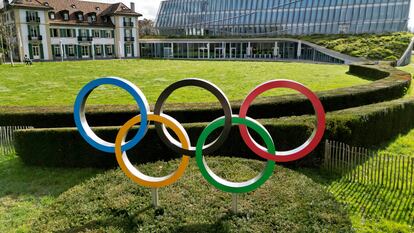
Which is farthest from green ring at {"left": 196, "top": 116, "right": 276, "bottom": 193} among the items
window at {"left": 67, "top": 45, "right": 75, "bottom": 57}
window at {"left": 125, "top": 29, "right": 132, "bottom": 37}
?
window at {"left": 125, "top": 29, "right": 132, "bottom": 37}

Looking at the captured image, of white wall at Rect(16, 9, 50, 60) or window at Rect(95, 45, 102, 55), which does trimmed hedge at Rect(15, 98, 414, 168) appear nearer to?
white wall at Rect(16, 9, 50, 60)

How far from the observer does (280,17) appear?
7306 cm

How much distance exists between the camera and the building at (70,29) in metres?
53.0

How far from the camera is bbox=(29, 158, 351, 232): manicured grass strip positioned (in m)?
6.75

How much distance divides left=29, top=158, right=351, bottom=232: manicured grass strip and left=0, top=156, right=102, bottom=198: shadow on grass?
1.66 m

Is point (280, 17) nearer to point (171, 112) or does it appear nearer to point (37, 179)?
point (171, 112)

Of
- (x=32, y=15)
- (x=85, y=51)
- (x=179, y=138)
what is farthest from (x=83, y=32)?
(x=179, y=138)

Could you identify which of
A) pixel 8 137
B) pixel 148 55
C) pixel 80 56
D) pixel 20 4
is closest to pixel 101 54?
pixel 80 56

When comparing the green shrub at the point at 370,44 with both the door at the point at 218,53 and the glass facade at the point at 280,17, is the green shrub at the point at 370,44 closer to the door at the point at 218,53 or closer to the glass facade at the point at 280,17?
the glass facade at the point at 280,17

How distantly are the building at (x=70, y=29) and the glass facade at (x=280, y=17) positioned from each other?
1936cm

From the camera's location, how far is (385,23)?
193 ft

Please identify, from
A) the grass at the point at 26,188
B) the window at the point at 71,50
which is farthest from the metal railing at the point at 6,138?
the window at the point at 71,50

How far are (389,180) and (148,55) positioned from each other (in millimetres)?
64960

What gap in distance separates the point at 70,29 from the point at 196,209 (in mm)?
58722
